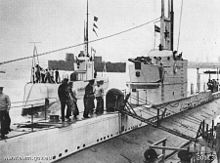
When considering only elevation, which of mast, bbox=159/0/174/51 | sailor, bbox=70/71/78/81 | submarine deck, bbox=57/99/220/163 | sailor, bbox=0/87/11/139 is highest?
mast, bbox=159/0/174/51

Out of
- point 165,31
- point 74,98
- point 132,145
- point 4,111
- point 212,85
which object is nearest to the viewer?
point 4,111

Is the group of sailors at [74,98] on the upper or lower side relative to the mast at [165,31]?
lower

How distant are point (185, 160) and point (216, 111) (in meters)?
11.6

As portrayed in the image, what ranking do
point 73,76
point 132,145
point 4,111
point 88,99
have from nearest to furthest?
1. point 4,111
2. point 132,145
3. point 88,99
4. point 73,76

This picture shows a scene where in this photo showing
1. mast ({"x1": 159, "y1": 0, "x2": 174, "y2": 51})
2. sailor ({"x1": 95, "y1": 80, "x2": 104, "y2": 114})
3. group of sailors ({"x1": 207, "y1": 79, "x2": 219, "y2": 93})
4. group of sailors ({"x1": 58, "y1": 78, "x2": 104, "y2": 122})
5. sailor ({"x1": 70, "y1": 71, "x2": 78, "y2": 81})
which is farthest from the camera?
group of sailors ({"x1": 207, "y1": 79, "x2": 219, "y2": 93})

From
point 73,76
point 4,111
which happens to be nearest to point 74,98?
point 4,111

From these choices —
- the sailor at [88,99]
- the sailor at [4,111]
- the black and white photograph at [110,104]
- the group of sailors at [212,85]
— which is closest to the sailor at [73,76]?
the black and white photograph at [110,104]

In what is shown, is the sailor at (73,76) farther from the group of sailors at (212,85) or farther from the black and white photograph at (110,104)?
the group of sailors at (212,85)

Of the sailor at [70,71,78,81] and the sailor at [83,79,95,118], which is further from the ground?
the sailor at [70,71,78,81]

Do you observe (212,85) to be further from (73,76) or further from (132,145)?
(132,145)

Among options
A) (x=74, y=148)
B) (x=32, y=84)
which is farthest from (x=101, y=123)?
(x=32, y=84)

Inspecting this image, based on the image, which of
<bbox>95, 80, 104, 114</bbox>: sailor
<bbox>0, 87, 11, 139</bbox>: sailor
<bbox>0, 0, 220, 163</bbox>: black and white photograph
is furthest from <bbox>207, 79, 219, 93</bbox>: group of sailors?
<bbox>0, 87, 11, 139</bbox>: sailor

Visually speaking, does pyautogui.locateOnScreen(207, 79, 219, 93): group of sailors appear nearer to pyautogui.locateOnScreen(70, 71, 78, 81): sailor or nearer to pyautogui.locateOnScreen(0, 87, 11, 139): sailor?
pyautogui.locateOnScreen(70, 71, 78, 81): sailor

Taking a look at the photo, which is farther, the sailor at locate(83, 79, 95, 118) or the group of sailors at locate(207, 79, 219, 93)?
the group of sailors at locate(207, 79, 219, 93)
